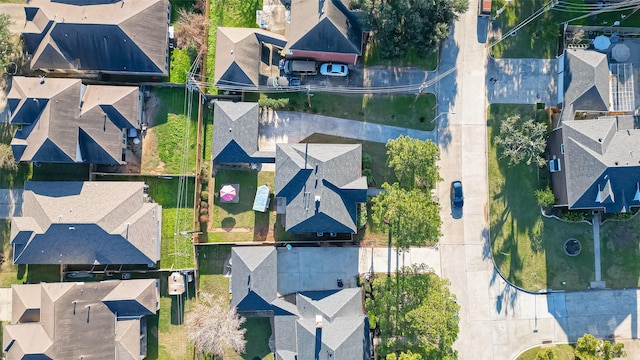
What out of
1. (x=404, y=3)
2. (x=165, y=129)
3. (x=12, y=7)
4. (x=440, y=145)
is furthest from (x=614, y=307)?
(x=12, y=7)

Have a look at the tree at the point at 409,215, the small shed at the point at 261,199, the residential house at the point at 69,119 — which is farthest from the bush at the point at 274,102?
the tree at the point at 409,215

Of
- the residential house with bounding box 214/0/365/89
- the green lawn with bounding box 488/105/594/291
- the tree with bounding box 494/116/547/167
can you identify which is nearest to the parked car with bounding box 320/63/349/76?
the residential house with bounding box 214/0/365/89

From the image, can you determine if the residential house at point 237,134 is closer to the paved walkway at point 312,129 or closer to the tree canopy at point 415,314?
the paved walkway at point 312,129

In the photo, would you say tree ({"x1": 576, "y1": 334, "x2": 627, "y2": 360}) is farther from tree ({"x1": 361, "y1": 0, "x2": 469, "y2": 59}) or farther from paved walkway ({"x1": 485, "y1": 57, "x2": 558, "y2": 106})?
tree ({"x1": 361, "y1": 0, "x2": 469, "y2": 59})

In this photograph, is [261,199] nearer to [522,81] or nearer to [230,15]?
[230,15]

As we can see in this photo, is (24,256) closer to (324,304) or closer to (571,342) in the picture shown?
(324,304)
